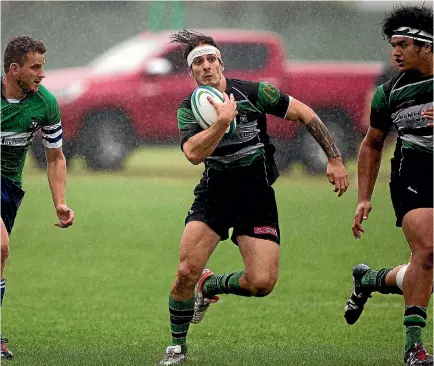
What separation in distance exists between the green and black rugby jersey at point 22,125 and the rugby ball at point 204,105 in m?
0.97

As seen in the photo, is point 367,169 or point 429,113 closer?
point 429,113

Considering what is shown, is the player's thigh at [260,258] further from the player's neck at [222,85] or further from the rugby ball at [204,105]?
the player's neck at [222,85]

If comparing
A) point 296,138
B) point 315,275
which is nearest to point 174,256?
point 315,275

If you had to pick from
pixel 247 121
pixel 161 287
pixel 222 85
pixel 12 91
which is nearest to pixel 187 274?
pixel 247 121

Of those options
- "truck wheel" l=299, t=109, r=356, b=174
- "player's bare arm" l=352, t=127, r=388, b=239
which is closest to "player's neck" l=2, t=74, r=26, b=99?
"player's bare arm" l=352, t=127, r=388, b=239

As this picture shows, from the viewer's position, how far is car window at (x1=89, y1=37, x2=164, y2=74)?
1945cm

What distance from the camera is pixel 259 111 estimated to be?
7.34 metres

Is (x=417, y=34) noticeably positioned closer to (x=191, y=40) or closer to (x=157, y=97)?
(x=191, y=40)

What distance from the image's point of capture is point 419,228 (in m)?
6.71

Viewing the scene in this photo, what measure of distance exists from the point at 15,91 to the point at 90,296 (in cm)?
309

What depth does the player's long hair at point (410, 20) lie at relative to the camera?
690cm

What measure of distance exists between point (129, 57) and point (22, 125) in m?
12.4

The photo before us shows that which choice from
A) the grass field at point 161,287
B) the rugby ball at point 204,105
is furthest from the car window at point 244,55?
the rugby ball at point 204,105

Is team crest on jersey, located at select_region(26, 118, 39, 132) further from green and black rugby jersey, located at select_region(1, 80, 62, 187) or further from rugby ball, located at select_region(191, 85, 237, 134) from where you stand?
rugby ball, located at select_region(191, 85, 237, 134)
